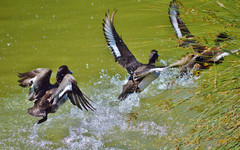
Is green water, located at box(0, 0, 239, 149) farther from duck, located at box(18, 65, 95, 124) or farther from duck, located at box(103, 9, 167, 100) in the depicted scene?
duck, located at box(18, 65, 95, 124)

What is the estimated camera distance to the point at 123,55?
17.7 feet

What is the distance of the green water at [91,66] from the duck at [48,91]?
0.34 metres

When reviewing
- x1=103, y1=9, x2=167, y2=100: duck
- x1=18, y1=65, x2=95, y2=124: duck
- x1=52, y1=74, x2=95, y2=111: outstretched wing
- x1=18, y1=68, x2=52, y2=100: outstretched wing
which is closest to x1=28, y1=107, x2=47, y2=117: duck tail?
x1=18, y1=65, x2=95, y2=124: duck

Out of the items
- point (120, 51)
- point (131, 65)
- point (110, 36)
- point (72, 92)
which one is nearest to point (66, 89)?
point (72, 92)

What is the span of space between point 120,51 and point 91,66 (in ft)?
3.28

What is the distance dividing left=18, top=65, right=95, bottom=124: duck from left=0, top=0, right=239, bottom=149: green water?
0.34 m

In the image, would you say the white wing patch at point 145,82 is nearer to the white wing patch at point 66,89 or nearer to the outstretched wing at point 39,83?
the white wing patch at point 66,89

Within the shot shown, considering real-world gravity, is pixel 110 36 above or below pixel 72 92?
above

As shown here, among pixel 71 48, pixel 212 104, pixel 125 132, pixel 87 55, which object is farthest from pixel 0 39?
pixel 212 104

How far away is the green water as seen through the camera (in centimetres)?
397

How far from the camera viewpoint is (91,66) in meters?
6.24

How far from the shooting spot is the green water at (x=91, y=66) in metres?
3.97

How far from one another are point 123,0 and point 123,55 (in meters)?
3.94

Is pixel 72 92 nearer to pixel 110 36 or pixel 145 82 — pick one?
pixel 145 82
